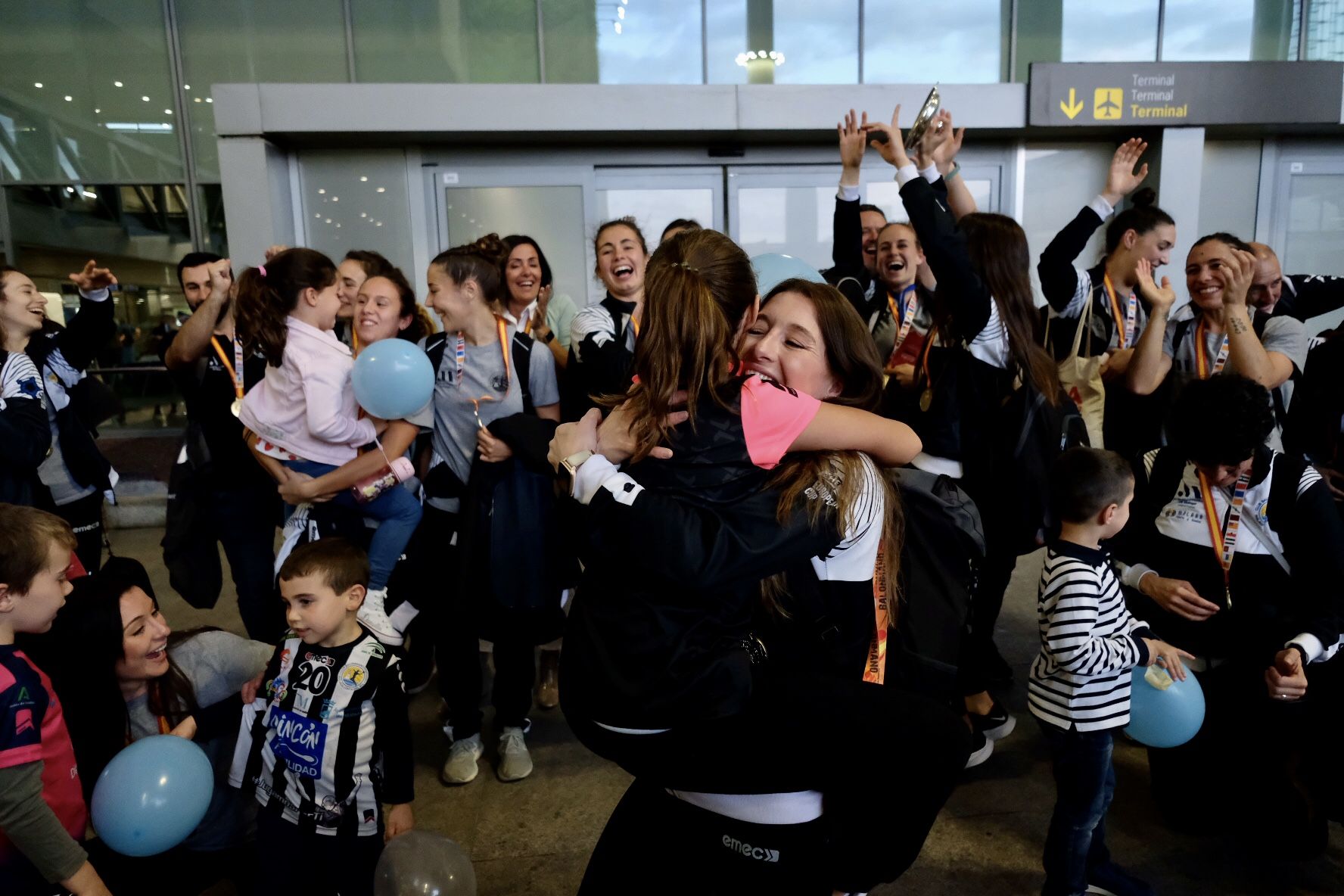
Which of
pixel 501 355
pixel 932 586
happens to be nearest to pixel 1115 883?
pixel 932 586

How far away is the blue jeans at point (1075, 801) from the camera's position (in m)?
2.01

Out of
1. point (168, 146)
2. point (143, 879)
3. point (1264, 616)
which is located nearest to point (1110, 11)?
point (1264, 616)

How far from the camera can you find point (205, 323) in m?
3.02

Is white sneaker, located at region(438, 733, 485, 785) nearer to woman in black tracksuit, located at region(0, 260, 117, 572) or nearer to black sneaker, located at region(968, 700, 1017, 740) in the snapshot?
woman in black tracksuit, located at region(0, 260, 117, 572)

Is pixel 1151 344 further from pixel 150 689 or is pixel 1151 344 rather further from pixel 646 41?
pixel 646 41

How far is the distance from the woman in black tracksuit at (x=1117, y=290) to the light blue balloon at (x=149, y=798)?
3051 millimetres

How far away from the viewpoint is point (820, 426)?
1410 mm

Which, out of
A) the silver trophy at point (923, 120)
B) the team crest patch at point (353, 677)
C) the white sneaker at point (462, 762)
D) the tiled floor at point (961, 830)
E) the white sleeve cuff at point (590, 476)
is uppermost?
the silver trophy at point (923, 120)

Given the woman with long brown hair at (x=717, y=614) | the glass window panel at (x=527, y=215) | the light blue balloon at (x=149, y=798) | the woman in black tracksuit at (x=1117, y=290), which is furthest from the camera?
the glass window panel at (x=527, y=215)

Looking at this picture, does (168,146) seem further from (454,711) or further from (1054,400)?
(1054,400)

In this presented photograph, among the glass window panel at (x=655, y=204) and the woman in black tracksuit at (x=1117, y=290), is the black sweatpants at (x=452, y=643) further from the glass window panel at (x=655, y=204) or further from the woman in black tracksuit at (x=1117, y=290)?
the glass window panel at (x=655, y=204)

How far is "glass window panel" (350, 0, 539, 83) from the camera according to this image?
732 centimetres

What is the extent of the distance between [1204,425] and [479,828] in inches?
92.3

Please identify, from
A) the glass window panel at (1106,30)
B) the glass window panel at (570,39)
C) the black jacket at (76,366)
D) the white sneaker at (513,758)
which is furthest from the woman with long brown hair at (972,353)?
the glass window panel at (1106,30)
